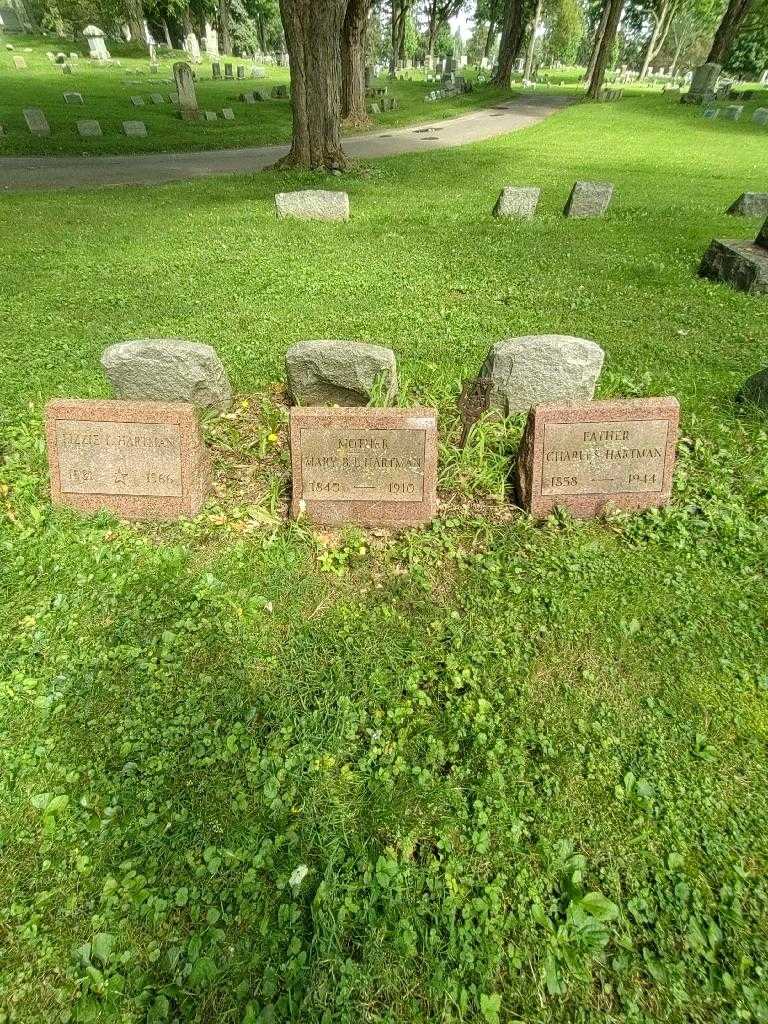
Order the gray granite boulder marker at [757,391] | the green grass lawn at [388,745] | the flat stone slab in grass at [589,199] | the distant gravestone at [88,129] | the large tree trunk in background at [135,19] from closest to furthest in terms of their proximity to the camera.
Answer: the green grass lawn at [388,745]
the gray granite boulder marker at [757,391]
the flat stone slab in grass at [589,199]
the distant gravestone at [88,129]
the large tree trunk in background at [135,19]

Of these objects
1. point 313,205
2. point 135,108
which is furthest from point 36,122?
point 313,205

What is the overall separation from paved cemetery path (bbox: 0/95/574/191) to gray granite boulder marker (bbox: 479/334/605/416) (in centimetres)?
1313

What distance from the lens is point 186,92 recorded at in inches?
880

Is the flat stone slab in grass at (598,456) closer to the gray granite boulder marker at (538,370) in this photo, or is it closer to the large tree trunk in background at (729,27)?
the gray granite boulder marker at (538,370)

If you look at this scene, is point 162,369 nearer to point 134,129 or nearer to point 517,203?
point 517,203

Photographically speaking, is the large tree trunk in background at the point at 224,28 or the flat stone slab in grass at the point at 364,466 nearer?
the flat stone slab in grass at the point at 364,466

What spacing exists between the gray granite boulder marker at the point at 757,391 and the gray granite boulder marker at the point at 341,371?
3031 mm

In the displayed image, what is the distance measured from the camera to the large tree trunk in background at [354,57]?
18.0 meters

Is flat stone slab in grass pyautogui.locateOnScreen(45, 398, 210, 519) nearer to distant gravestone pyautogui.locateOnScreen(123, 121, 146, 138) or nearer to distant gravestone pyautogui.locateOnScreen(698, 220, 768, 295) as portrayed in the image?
distant gravestone pyautogui.locateOnScreen(698, 220, 768, 295)

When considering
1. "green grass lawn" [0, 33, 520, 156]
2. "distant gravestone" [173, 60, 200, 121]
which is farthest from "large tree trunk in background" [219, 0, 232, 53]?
"distant gravestone" [173, 60, 200, 121]

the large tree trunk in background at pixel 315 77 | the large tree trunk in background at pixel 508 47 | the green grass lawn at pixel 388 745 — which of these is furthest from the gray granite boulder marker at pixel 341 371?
the large tree trunk in background at pixel 508 47

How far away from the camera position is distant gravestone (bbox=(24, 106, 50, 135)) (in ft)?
59.0

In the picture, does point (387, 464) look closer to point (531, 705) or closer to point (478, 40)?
point (531, 705)

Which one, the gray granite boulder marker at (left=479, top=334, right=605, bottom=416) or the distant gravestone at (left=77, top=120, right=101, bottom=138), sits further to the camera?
the distant gravestone at (left=77, top=120, right=101, bottom=138)
